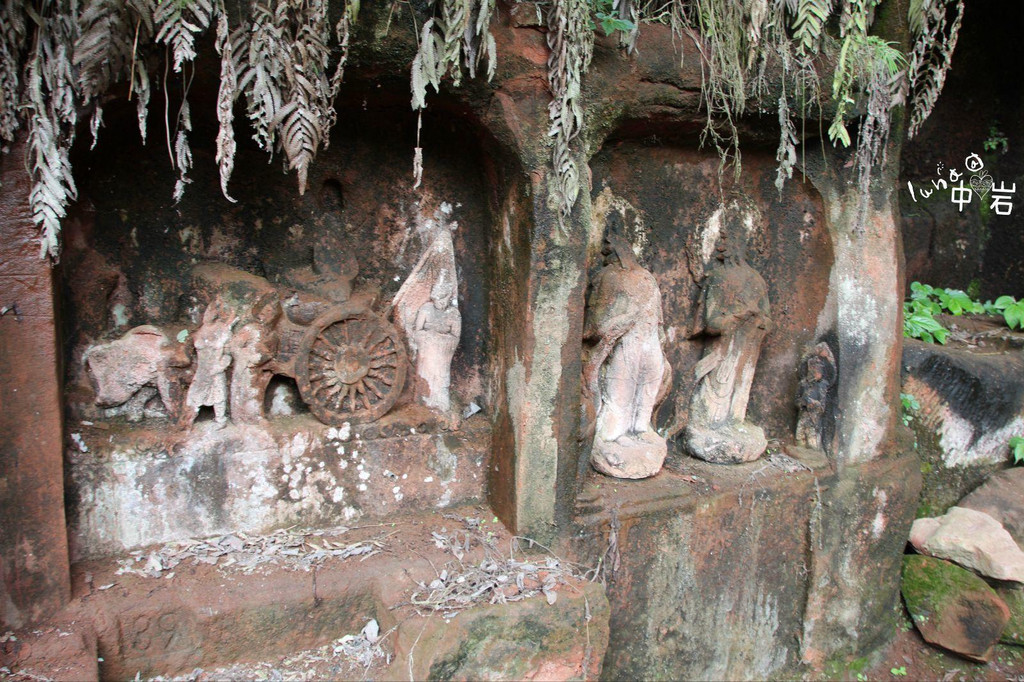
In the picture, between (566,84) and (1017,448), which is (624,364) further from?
(1017,448)

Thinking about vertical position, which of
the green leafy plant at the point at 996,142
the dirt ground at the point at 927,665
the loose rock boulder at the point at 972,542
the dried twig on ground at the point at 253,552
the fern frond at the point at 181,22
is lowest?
the dirt ground at the point at 927,665

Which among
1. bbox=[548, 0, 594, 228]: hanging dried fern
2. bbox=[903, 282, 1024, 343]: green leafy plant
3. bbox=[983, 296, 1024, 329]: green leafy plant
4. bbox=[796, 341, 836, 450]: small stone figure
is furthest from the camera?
bbox=[983, 296, 1024, 329]: green leafy plant

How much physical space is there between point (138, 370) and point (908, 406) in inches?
165

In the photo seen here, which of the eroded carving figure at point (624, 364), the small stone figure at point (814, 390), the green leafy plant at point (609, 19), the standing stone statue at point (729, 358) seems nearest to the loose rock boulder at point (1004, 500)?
the small stone figure at point (814, 390)

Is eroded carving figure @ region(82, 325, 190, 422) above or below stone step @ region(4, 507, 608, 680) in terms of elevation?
above

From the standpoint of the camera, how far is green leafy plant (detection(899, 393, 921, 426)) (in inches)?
182

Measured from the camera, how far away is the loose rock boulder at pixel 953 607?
13.7ft

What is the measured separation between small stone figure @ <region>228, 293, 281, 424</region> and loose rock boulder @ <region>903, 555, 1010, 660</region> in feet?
12.2

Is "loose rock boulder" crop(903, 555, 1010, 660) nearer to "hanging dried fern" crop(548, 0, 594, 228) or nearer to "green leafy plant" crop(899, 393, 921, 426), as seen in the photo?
"green leafy plant" crop(899, 393, 921, 426)

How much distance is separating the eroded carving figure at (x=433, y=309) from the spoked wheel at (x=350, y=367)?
114 mm

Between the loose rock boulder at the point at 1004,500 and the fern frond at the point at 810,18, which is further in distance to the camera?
the loose rock boulder at the point at 1004,500

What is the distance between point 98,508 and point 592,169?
2499 mm

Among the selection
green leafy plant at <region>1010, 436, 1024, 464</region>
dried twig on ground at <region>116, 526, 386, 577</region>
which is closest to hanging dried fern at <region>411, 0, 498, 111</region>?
dried twig on ground at <region>116, 526, 386, 577</region>

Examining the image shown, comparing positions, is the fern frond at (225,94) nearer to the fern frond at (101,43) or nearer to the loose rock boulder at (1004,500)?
the fern frond at (101,43)
